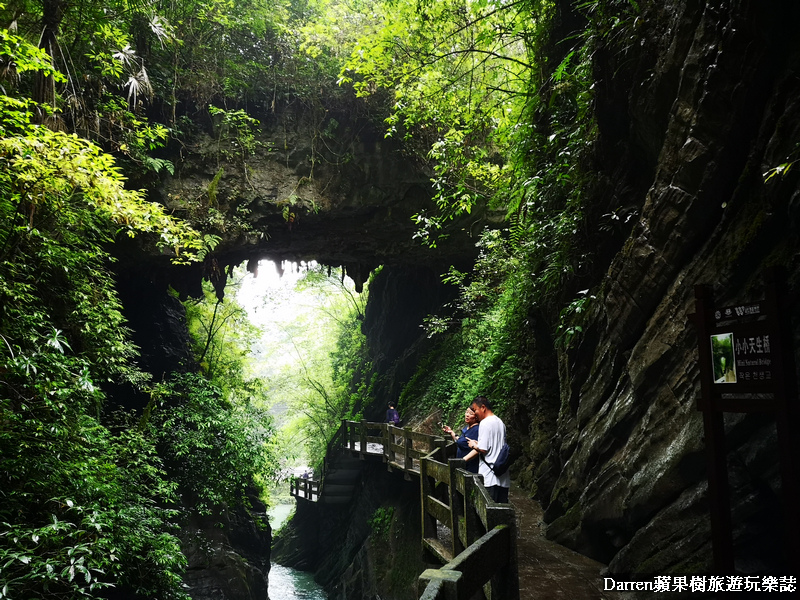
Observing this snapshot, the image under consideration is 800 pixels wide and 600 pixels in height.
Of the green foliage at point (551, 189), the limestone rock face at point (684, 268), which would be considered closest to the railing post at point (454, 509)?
the limestone rock face at point (684, 268)

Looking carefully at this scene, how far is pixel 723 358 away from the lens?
3162 mm

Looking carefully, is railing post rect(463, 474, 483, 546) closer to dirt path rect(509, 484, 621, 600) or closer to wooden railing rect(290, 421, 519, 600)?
wooden railing rect(290, 421, 519, 600)

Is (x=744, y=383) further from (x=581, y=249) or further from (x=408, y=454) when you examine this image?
(x=408, y=454)

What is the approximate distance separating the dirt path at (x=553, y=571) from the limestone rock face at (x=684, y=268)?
0.74 ft

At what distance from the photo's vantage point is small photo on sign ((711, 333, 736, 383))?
10.2 ft

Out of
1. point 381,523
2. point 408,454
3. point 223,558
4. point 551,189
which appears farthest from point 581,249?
point 223,558

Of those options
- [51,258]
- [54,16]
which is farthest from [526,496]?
[54,16]

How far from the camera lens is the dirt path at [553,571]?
4000mm

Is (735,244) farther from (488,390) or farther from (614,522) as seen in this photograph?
(488,390)

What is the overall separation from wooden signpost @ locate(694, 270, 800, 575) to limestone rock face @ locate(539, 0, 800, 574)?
471 millimetres

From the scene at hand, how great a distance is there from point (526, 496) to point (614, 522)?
363cm

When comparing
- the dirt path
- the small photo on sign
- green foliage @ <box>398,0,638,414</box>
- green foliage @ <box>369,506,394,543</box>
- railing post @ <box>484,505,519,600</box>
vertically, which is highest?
green foliage @ <box>398,0,638,414</box>

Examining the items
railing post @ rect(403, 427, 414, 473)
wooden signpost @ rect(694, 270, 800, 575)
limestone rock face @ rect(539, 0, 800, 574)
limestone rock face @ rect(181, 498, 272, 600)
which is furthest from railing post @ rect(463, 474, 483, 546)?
limestone rock face @ rect(181, 498, 272, 600)

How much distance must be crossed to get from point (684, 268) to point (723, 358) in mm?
1349
